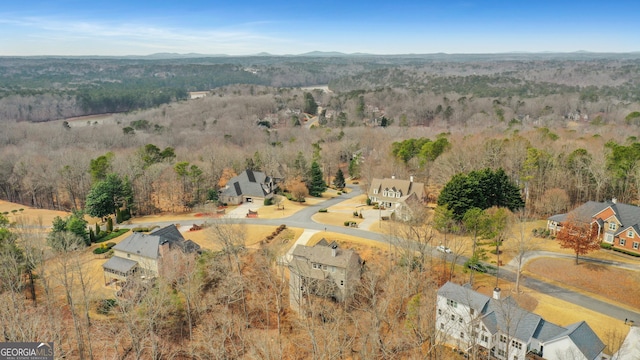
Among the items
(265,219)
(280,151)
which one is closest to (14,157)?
(280,151)

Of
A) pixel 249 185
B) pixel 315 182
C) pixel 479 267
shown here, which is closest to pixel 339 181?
pixel 315 182

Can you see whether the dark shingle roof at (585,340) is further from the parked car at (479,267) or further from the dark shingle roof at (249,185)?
the dark shingle roof at (249,185)

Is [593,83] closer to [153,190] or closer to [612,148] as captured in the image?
[612,148]

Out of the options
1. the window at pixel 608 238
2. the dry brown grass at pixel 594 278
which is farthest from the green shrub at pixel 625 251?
the dry brown grass at pixel 594 278

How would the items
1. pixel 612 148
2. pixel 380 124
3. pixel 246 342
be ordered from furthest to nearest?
pixel 380 124 < pixel 612 148 < pixel 246 342

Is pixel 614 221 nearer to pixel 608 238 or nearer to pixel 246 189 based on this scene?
pixel 608 238
